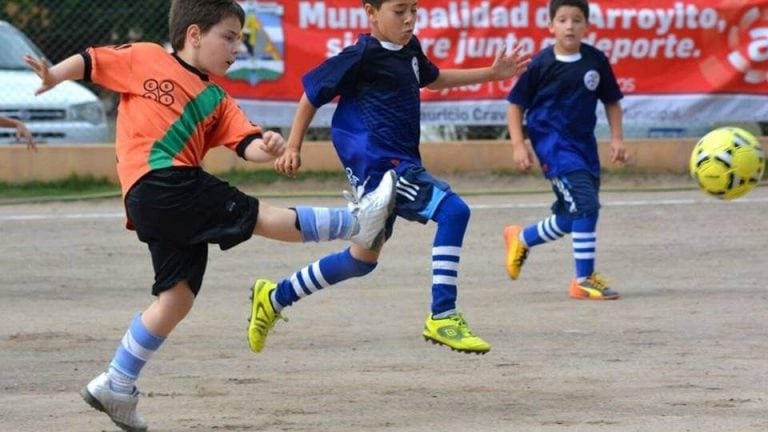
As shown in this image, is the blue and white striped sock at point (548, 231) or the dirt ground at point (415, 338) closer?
the dirt ground at point (415, 338)

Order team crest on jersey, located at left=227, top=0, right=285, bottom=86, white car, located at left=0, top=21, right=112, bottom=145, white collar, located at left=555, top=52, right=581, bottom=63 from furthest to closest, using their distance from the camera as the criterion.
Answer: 1. white car, located at left=0, top=21, right=112, bottom=145
2. team crest on jersey, located at left=227, top=0, right=285, bottom=86
3. white collar, located at left=555, top=52, right=581, bottom=63

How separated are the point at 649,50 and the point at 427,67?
7.19m

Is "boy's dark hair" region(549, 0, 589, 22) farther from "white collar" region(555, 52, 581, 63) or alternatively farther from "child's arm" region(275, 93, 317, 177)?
"child's arm" region(275, 93, 317, 177)

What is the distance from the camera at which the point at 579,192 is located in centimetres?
871

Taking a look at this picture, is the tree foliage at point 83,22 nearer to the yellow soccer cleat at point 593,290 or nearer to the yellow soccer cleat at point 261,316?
the yellow soccer cleat at point 593,290

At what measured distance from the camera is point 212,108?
18.4 ft

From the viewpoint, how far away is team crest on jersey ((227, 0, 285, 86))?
13.8 m

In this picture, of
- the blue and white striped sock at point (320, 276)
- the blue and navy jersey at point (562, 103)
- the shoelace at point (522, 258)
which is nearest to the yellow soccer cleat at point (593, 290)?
the shoelace at point (522, 258)

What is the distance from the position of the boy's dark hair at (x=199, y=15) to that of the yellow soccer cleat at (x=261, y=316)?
149 centimetres

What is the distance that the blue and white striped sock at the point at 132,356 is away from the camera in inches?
219

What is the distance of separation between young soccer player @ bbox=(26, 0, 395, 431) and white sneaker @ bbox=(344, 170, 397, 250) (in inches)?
12.2

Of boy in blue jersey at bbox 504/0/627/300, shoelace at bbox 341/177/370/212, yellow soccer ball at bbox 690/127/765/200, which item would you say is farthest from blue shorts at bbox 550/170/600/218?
shoelace at bbox 341/177/370/212

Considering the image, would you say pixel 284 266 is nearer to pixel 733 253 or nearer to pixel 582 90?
pixel 582 90

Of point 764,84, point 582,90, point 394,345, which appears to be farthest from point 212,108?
point 764,84
